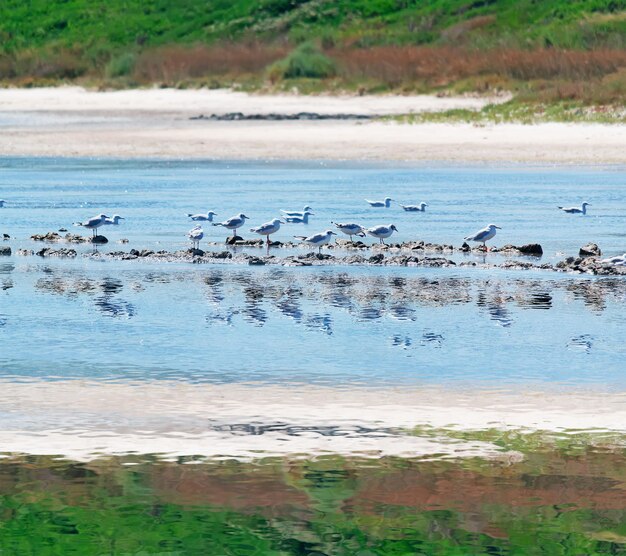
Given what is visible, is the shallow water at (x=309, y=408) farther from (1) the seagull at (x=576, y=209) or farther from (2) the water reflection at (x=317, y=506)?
(1) the seagull at (x=576, y=209)

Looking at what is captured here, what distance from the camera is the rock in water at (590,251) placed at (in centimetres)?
1748

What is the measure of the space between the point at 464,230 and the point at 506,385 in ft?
32.0

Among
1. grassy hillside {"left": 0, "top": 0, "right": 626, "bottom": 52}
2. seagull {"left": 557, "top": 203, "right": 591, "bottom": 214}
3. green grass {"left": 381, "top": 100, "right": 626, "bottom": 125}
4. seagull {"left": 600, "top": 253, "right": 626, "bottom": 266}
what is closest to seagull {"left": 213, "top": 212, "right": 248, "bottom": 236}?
seagull {"left": 557, "top": 203, "right": 591, "bottom": 214}

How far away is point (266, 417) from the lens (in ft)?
32.2

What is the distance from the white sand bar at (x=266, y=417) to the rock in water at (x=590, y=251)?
23.5 feet

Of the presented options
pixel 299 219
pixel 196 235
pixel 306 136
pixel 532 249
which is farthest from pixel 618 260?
pixel 306 136

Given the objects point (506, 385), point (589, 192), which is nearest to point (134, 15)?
point (589, 192)

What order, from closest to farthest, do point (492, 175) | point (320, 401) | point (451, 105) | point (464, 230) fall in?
point (320, 401)
point (464, 230)
point (492, 175)
point (451, 105)

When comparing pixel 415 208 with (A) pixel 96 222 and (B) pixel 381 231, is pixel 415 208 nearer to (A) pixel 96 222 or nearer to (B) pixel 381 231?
(B) pixel 381 231

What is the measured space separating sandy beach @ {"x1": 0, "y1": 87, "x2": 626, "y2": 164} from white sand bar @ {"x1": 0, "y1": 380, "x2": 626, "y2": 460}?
71.0 ft

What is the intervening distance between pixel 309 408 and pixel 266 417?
0.37m

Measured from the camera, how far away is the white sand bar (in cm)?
904

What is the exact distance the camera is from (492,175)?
96.1 feet

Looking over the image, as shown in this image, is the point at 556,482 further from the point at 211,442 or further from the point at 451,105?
the point at 451,105
